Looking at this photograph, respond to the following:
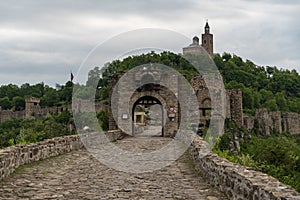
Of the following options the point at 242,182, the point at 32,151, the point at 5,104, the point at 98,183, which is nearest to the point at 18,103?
Answer: the point at 5,104

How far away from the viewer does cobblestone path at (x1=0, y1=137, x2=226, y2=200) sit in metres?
A: 5.30

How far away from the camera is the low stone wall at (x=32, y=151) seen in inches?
250

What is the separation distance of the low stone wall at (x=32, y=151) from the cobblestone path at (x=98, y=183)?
0.44 ft

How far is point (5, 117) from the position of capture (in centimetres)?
6475

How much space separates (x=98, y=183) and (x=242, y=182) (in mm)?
2505

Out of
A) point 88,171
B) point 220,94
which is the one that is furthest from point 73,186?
point 220,94

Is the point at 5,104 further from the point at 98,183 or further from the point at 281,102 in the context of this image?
the point at 98,183

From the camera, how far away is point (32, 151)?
800 cm

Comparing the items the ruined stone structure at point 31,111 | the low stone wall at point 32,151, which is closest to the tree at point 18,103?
the ruined stone structure at point 31,111

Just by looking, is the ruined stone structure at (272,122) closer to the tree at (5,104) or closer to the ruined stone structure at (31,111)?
the ruined stone structure at (31,111)

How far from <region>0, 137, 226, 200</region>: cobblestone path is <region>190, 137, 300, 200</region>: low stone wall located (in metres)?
0.18

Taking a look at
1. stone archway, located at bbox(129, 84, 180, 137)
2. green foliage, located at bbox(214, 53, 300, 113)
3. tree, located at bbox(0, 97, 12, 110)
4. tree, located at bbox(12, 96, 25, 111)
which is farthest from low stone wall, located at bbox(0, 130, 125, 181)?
tree, located at bbox(0, 97, 12, 110)

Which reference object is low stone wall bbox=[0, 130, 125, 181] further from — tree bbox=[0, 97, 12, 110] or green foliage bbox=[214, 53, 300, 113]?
tree bbox=[0, 97, 12, 110]

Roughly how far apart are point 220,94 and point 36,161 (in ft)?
71.3
